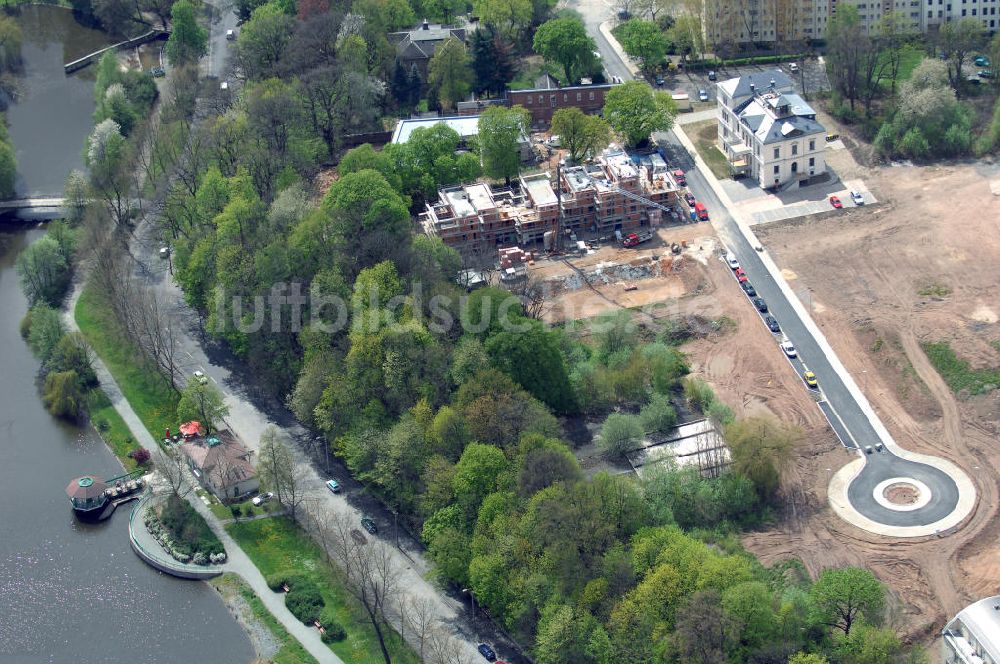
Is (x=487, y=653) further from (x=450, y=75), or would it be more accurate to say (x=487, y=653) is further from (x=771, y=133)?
(x=450, y=75)

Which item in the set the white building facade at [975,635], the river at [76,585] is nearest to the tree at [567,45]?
the river at [76,585]

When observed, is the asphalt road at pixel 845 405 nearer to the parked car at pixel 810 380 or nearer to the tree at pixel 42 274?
the parked car at pixel 810 380

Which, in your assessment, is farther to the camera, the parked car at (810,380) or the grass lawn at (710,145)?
the grass lawn at (710,145)

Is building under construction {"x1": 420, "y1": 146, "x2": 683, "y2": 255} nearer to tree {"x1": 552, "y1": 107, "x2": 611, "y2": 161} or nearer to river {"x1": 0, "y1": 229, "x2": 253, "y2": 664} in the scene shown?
tree {"x1": 552, "y1": 107, "x2": 611, "y2": 161}

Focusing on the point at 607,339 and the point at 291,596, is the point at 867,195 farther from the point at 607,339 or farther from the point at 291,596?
the point at 291,596

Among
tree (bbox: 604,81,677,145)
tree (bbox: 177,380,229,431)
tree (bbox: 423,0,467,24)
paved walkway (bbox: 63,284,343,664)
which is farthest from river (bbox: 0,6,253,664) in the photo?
tree (bbox: 423,0,467,24)
